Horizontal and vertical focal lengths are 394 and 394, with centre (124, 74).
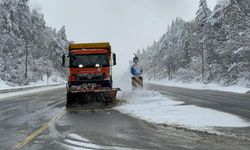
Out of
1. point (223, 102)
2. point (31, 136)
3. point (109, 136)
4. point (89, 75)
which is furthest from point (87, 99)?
point (109, 136)

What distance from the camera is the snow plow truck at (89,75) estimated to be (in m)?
18.9

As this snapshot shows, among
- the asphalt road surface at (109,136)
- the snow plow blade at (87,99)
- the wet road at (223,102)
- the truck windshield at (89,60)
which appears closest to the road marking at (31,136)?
the asphalt road surface at (109,136)

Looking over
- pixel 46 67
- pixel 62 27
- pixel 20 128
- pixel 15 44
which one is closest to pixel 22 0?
pixel 15 44

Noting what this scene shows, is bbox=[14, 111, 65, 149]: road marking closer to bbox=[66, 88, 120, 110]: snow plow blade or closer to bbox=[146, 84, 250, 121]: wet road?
bbox=[66, 88, 120, 110]: snow plow blade

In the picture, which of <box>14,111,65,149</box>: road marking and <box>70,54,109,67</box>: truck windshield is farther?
<box>70,54,109,67</box>: truck windshield

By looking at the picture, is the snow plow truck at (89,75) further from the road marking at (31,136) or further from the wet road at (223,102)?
the road marking at (31,136)

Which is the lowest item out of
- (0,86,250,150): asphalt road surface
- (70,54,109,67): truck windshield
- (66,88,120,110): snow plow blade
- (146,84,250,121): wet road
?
(0,86,250,150): asphalt road surface

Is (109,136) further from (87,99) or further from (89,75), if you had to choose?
(89,75)

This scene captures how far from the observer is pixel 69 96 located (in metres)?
18.8

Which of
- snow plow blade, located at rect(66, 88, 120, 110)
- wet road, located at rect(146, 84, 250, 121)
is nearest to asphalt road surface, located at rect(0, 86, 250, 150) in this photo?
wet road, located at rect(146, 84, 250, 121)

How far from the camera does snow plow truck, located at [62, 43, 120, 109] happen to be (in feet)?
61.9

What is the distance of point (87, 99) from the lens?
1895 centimetres

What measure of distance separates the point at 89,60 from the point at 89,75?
86cm

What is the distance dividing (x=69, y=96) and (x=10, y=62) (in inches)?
2003
